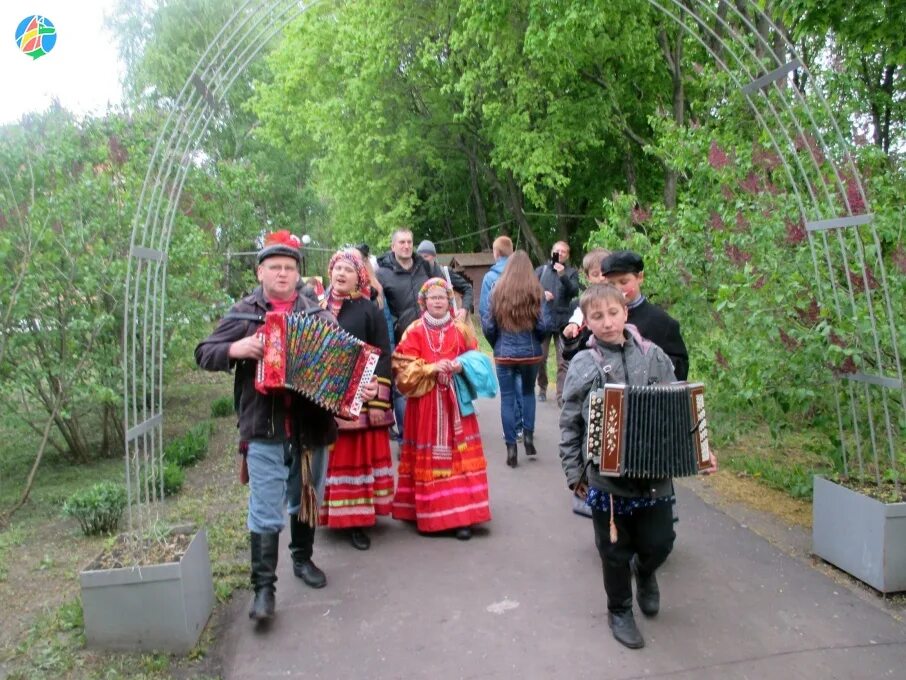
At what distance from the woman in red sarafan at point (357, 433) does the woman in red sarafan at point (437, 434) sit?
19 cm

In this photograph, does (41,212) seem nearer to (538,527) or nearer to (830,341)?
(538,527)

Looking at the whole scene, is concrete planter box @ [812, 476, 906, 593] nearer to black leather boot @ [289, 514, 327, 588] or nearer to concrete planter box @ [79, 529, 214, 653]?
black leather boot @ [289, 514, 327, 588]

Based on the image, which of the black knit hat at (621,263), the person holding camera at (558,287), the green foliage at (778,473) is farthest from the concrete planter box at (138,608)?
the person holding camera at (558,287)

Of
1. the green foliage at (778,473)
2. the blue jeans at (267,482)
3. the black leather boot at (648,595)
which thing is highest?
the blue jeans at (267,482)

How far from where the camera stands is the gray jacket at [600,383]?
3680 mm

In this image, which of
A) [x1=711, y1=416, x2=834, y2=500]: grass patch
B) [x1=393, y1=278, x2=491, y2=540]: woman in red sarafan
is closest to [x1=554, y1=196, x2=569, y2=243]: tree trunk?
[x1=711, y1=416, x2=834, y2=500]: grass patch

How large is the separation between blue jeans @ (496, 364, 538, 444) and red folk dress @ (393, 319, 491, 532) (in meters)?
1.71

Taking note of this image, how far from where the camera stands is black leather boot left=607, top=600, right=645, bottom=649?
3.77 metres

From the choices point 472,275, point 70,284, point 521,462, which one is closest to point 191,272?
point 70,284

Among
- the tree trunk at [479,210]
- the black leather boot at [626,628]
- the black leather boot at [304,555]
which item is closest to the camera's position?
the black leather boot at [626,628]

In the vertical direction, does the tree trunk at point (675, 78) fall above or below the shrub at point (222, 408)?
above

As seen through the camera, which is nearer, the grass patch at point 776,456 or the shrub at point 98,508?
the shrub at point 98,508

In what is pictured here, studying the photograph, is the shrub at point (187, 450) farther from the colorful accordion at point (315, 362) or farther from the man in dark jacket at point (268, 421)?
the colorful accordion at point (315, 362)

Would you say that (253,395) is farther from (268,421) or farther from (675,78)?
(675,78)
